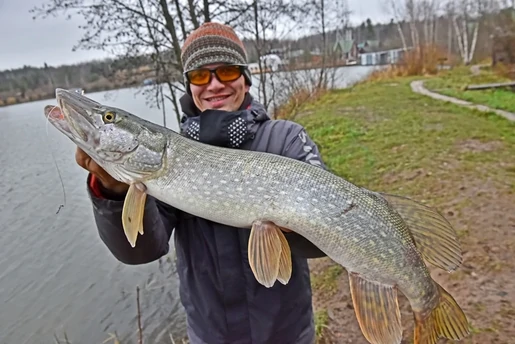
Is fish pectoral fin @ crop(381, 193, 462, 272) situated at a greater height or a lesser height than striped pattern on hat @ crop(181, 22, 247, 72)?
lesser

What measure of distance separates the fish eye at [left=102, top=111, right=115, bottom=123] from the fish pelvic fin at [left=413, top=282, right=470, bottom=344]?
122cm

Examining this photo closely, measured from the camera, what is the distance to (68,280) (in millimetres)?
4508

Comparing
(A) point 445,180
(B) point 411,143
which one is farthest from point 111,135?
(B) point 411,143

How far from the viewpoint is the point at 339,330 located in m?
2.74

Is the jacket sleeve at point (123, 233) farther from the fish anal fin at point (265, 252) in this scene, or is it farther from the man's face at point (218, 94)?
the man's face at point (218, 94)

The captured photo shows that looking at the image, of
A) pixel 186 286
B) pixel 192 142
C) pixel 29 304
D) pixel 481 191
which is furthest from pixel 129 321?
pixel 481 191

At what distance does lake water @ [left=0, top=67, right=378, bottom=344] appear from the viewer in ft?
12.3

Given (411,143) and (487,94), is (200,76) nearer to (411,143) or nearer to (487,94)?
(411,143)

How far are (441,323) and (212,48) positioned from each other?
1.37m

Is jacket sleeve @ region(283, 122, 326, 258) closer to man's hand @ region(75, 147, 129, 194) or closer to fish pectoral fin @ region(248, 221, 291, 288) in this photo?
fish pectoral fin @ region(248, 221, 291, 288)

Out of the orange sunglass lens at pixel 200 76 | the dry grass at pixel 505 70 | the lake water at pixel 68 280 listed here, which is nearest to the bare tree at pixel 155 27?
the lake water at pixel 68 280

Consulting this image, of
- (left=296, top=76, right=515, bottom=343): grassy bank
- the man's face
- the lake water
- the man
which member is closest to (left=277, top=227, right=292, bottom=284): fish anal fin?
the man

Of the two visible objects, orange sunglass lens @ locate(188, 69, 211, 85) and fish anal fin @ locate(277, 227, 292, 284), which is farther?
orange sunglass lens @ locate(188, 69, 211, 85)

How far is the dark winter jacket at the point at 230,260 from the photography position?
4.74 feet
